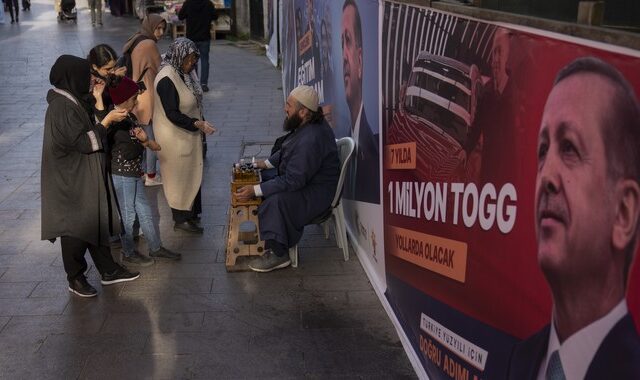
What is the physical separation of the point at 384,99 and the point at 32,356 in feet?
8.33

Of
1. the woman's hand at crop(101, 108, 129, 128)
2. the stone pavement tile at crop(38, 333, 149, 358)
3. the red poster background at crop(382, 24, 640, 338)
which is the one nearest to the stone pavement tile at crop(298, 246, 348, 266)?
the stone pavement tile at crop(38, 333, 149, 358)

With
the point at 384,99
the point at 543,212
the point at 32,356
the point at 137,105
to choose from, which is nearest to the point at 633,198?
the point at 543,212

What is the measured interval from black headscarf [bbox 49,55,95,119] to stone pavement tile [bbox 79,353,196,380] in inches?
62.3

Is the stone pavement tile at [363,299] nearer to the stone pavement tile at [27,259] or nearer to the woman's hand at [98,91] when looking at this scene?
the woman's hand at [98,91]

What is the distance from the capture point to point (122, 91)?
16.2ft

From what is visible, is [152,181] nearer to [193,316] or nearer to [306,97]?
[306,97]

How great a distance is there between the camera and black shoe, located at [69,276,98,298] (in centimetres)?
493

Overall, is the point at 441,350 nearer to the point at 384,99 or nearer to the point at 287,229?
the point at 384,99

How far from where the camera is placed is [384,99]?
14.8 ft

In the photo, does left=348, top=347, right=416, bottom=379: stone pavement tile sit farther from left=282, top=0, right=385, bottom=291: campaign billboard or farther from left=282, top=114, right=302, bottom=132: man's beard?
left=282, top=114, right=302, bottom=132: man's beard

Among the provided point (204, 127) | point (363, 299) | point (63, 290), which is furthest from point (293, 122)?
point (63, 290)

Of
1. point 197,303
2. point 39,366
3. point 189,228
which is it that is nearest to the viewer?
point 39,366

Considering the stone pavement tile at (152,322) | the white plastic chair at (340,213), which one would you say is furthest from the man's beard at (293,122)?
the stone pavement tile at (152,322)

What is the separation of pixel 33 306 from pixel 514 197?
11.4 ft
